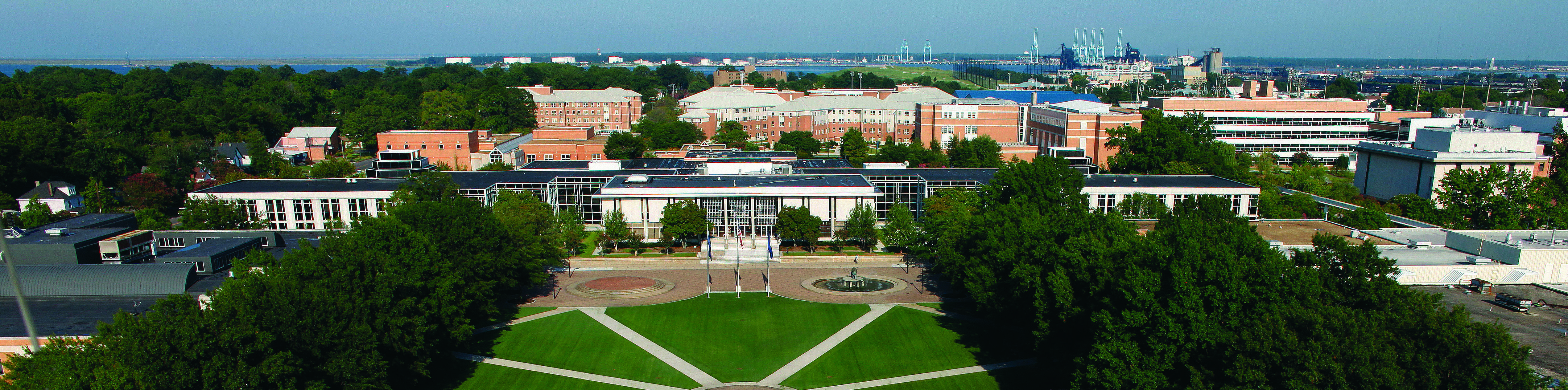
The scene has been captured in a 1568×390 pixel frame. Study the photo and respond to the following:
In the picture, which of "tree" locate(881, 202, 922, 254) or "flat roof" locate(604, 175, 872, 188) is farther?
"flat roof" locate(604, 175, 872, 188)

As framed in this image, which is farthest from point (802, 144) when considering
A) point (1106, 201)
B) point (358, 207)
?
point (358, 207)

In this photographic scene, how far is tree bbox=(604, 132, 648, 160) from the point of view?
84.4 meters

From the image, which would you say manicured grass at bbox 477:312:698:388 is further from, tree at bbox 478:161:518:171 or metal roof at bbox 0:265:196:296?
tree at bbox 478:161:518:171

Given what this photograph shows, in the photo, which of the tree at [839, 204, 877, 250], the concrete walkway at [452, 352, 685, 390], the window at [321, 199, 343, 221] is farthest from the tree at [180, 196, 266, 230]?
the tree at [839, 204, 877, 250]

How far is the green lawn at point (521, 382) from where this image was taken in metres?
29.4

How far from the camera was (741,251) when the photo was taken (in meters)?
49.4

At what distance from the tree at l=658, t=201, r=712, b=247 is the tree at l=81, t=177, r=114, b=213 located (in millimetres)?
38442

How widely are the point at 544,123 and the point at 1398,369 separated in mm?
122045

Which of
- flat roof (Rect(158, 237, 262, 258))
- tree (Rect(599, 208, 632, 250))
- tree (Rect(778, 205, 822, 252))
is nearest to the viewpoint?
flat roof (Rect(158, 237, 262, 258))

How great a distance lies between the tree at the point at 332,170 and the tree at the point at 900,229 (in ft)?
144

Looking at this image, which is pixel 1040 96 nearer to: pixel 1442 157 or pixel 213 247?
pixel 1442 157

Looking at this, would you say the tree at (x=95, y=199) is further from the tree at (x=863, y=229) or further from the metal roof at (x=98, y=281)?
the tree at (x=863, y=229)

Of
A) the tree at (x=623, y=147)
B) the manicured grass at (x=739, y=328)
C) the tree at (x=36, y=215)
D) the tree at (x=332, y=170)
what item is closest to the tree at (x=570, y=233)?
the manicured grass at (x=739, y=328)

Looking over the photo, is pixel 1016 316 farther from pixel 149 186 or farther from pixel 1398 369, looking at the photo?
pixel 149 186
